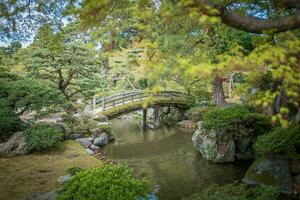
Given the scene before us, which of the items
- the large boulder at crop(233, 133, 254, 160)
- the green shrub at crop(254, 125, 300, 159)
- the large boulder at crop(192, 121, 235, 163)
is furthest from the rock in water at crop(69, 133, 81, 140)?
the green shrub at crop(254, 125, 300, 159)

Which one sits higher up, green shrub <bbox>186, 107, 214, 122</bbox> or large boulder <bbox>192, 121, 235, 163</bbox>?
green shrub <bbox>186, 107, 214, 122</bbox>

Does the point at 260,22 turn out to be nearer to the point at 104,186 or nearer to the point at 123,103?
the point at 104,186

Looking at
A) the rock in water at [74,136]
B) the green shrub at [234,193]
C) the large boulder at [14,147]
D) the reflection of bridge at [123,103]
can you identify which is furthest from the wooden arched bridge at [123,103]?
the green shrub at [234,193]

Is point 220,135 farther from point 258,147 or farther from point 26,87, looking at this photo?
point 26,87

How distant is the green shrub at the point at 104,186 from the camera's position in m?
5.12

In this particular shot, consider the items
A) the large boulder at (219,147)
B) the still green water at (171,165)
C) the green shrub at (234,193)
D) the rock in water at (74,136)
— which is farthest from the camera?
the rock in water at (74,136)

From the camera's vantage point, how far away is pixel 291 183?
27.1ft

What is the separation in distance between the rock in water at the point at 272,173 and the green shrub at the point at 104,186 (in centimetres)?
467

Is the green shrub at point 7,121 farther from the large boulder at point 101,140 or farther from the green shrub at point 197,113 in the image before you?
the green shrub at point 197,113

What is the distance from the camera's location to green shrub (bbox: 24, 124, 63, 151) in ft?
36.0

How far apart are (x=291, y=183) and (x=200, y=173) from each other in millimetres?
3255

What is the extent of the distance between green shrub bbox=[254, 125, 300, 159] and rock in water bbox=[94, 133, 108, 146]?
351 inches

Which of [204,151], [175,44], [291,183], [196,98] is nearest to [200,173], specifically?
[204,151]

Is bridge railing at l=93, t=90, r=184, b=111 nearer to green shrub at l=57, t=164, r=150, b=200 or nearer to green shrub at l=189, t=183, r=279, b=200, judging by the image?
green shrub at l=189, t=183, r=279, b=200
